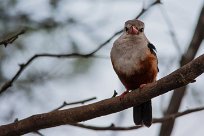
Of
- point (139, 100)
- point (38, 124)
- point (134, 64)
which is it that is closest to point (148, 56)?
point (134, 64)

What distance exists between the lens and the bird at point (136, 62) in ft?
11.8

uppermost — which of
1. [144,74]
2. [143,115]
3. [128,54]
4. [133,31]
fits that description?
[133,31]

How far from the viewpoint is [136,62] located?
3.62 metres

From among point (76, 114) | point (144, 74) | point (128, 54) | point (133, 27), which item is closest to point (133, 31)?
point (133, 27)

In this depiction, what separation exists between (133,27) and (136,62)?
45 centimetres

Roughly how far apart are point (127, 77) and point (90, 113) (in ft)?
2.48

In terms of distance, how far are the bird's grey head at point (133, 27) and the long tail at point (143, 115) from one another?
0.59m

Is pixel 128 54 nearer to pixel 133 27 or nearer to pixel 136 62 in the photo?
pixel 136 62

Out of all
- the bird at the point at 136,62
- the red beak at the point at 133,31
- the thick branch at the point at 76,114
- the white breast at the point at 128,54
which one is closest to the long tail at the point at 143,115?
the bird at the point at 136,62

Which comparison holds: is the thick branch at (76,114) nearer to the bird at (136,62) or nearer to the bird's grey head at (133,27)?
the bird at (136,62)

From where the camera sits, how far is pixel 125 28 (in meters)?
3.97

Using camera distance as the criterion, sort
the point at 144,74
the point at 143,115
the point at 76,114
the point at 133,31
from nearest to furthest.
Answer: the point at 76,114, the point at 144,74, the point at 143,115, the point at 133,31

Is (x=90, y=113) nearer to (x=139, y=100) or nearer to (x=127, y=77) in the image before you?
(x=139, y=100)

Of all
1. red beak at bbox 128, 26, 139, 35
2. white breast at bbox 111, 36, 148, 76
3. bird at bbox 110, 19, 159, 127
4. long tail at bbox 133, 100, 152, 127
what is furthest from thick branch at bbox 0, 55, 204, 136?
red beak at bbox 128, 26, 139, 35
